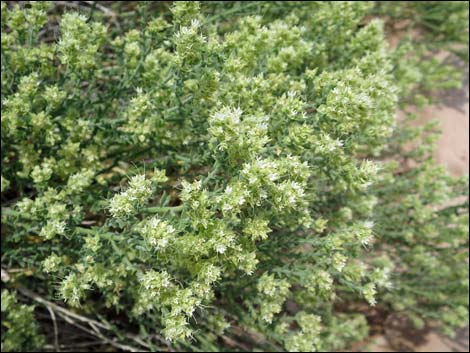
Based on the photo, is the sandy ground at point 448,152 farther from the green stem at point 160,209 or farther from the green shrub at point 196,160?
the green stem at point 160,209

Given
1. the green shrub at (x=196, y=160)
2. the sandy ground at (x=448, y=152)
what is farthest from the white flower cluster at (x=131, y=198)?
the sandy ground at (x=448, y=152)

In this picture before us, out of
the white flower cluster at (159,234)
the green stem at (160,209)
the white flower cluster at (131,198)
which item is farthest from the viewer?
the green stem at (160,209)

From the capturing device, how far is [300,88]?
8.66ft

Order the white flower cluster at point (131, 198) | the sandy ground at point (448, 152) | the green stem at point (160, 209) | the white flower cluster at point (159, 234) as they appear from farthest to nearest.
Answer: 1. the sandy ground at point (448, 152)
2. the green stem at point (160, 209)
3. the white flower cluster at point (131, 198)
4. the white flower cluster at point (159, 234)

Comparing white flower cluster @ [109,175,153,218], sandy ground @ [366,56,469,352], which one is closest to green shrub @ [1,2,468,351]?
white flower cluster @ [109,175,153,218]

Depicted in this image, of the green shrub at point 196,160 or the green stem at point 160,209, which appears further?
the green stem at point 160,209

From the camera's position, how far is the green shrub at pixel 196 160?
201 centimetres

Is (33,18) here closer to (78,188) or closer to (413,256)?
(78,188)

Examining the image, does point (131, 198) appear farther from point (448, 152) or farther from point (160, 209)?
point (448, 152)

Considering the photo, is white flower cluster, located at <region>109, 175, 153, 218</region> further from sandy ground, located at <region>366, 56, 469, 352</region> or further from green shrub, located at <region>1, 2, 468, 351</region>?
sandy ground, located at <region>366, 56, 469, 352</region>

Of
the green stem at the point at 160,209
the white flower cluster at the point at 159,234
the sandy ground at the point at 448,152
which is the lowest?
the sandy ground at the point at 448,152

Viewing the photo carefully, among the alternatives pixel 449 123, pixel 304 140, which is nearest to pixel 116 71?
pixel 304 140

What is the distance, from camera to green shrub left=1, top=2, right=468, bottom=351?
6.59 feet

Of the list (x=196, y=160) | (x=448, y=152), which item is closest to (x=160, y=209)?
(x=196, y=160)
